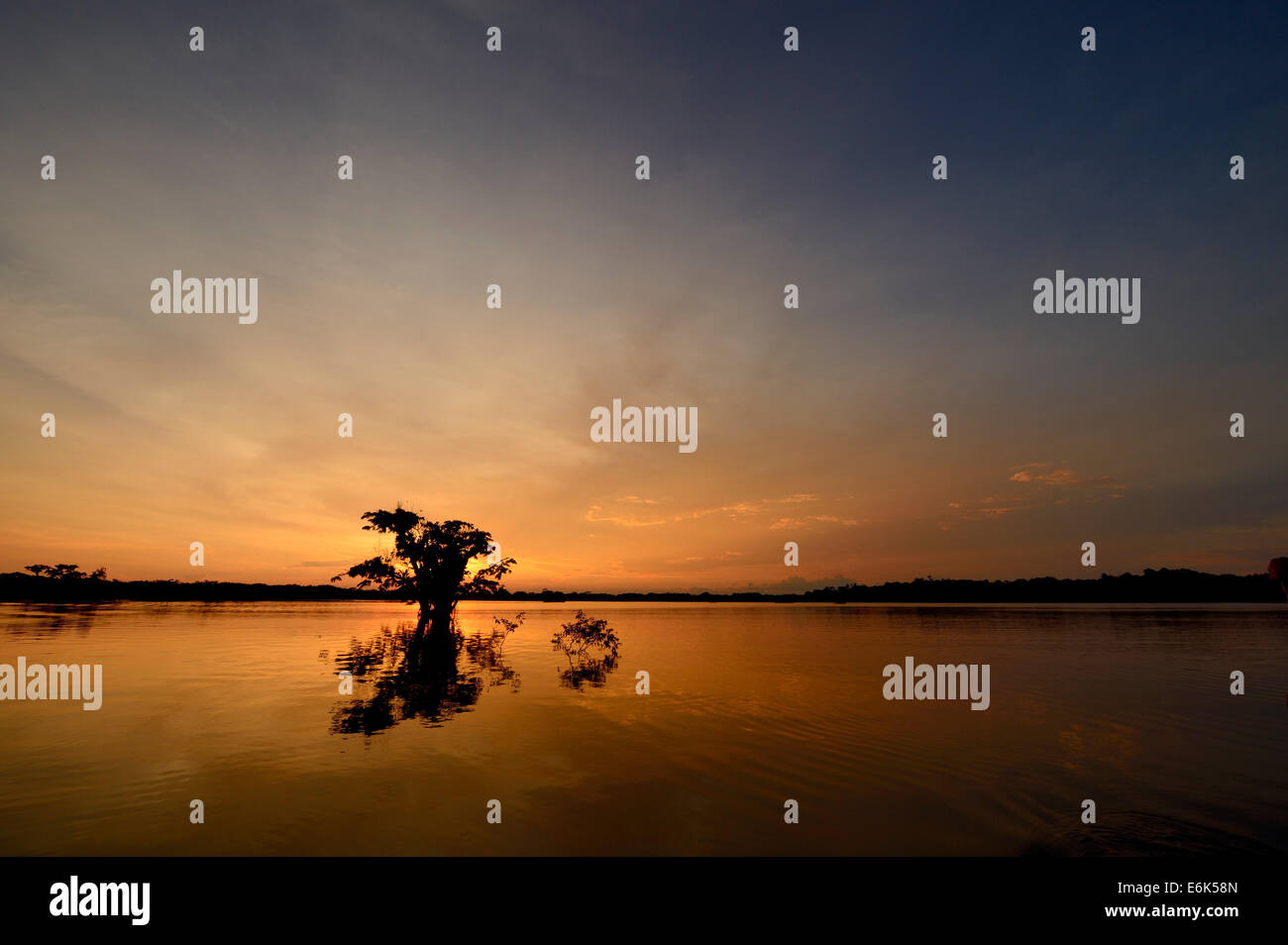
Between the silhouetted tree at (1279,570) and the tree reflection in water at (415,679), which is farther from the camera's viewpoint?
the tree reflection in water at (415,679)

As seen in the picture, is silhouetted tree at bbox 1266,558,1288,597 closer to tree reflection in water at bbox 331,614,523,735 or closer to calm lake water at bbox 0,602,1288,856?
calm lake water at bbox 0,602,1288,856

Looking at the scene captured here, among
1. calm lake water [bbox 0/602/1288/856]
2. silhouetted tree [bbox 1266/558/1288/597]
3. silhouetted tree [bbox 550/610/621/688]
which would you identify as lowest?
silhouetted tree [bbox 550/610/621/688]

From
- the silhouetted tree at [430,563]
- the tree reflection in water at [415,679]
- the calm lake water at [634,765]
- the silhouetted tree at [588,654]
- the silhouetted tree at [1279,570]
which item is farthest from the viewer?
the silhouetted tree at [430,563]

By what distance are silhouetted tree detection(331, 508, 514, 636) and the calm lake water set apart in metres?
14.6

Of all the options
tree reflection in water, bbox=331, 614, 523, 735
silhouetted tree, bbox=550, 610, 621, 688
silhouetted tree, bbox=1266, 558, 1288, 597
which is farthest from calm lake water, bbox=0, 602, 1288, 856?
silhouetted tree, bbox=1266, 558, 1288, 597

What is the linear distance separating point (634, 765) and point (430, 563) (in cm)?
3690

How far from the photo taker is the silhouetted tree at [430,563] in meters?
47.0

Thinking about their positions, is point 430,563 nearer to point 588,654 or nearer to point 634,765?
point 588,654

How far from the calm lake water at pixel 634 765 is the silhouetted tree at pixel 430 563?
48.0ft

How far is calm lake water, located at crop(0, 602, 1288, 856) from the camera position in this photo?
Answer: 36.5 feet

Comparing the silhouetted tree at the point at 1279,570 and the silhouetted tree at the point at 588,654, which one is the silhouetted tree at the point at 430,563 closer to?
the silhouetted tree at the point at 588,654

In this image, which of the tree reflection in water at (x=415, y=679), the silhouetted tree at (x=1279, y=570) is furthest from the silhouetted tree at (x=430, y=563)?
the silhouetted tree at (x=1279, y=570)
